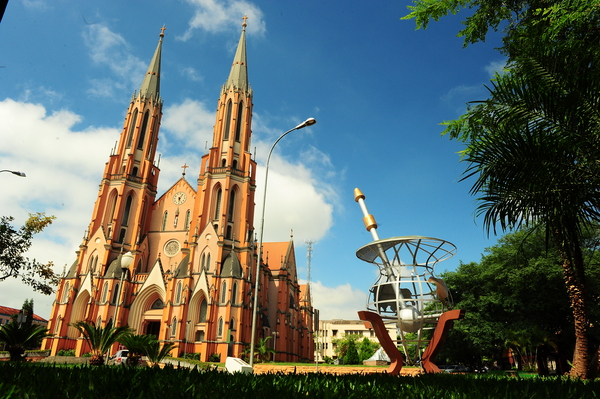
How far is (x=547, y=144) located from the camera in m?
9.00

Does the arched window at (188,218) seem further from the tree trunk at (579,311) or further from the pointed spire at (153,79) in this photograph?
the tree trunk at (579,311)

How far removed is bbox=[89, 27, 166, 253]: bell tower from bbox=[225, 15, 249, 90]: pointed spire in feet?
33.9

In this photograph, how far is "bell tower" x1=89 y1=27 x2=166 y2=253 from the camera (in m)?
46.5

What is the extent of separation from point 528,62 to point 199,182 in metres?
41.5

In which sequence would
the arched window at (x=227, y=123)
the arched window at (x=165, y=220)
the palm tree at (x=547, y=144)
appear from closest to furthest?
the palm tree at (x=547, y=144) < the arched window at (x=165, y=220) < the arched window at (x=227, y=123)

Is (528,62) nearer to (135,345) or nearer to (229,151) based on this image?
(135,345)

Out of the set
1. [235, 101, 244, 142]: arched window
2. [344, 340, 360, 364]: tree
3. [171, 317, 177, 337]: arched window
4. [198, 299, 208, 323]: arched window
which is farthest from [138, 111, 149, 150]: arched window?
[344, 340, 360, 364]: tree

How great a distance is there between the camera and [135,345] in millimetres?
19281

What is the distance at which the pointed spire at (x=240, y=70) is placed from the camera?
52.1 metres

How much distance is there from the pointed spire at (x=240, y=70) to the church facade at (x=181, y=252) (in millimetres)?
159

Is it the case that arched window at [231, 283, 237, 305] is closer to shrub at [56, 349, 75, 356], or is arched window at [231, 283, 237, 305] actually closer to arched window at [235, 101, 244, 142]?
shrub at [56, 349, 75, 356]

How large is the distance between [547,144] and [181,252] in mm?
42159

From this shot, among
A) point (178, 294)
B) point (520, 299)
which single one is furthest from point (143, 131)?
point (520, 299)

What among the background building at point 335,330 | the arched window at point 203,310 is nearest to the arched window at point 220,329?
the arched window at point 203,310
